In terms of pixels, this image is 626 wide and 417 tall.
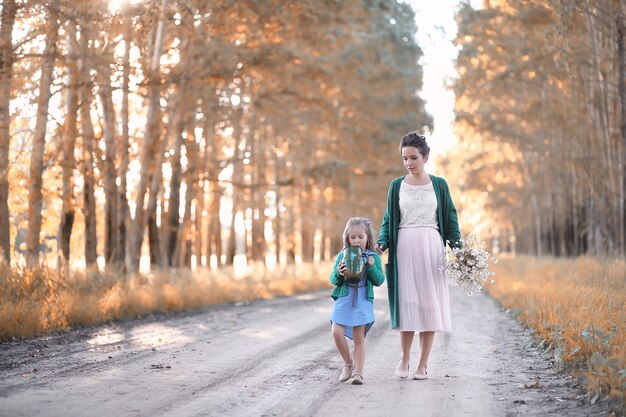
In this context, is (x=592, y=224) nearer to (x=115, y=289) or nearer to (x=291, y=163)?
(x=291, y=163)

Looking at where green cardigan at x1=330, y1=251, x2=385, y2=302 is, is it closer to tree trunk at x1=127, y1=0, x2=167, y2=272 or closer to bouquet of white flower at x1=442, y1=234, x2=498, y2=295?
bouquet of white flower at x1=442, y1=234, x2=498, y2=295

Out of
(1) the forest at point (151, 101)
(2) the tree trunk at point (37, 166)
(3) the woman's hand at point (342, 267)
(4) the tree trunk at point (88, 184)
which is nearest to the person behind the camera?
(3) the woman's hand at point (342, 267)

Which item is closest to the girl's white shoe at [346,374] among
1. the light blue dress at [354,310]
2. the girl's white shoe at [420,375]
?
the light blue dress at [354,310]

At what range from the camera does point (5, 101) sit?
13.8 m

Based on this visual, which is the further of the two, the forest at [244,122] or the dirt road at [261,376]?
the forest at [244,122]

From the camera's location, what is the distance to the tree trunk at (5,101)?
1246cm

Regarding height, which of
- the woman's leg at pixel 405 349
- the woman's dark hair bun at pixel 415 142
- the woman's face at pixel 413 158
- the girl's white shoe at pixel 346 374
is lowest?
the girl's white shoe at pixel 346 374

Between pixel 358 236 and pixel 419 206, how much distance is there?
74 centimetres

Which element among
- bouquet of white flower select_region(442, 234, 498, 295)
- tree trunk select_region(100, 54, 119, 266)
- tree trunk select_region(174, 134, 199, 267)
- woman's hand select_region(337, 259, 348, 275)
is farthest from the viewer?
tree trunk select_region(174, 134, 199, 267)

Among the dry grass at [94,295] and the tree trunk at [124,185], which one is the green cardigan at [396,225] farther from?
the tree trunk at [124,185]

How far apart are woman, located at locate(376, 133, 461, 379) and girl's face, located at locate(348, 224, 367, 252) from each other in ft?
0.73

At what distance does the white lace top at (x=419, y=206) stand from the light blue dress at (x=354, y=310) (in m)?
0.76

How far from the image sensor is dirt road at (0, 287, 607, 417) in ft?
21.1

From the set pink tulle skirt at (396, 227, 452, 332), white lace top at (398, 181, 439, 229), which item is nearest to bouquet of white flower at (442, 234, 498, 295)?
pink tulle skirt at (396, 227, 452, 332)
